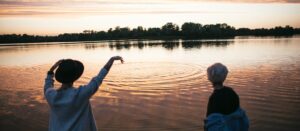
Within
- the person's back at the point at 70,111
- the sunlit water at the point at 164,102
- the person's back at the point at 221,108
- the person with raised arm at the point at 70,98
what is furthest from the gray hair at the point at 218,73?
the sunlit water at the point at 164,102

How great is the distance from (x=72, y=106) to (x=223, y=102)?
147cm

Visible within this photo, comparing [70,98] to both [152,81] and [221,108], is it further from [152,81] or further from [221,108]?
[152,81]

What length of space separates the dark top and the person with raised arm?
Answer: 1.13m

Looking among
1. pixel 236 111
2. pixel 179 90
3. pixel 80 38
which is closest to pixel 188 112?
pixel 179 90

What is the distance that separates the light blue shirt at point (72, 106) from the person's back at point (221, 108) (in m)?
1.14

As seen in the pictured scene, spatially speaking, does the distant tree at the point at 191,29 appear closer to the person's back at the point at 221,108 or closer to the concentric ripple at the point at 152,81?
the concentric ripple at the point at 152,81

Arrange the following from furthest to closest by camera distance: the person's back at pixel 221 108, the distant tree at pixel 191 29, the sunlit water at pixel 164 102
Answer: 1. the distant tree at pixel 191 29
2. the sunlit water at pixel 164 102
3. the person's back at pixel 221 108

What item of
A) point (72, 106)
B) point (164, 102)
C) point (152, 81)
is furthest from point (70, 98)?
point (152, 81)

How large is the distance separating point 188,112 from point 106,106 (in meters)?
2.74

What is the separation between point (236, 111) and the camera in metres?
3.20

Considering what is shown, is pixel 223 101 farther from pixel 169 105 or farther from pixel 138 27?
pixel 138 27

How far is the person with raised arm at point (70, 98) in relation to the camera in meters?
2.72

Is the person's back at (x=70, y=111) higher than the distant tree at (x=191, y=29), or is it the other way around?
the distant tree at (x=191, y=29)

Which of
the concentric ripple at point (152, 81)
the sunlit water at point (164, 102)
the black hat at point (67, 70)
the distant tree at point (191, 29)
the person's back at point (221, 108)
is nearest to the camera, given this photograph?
the black hat at point (67, 70)
